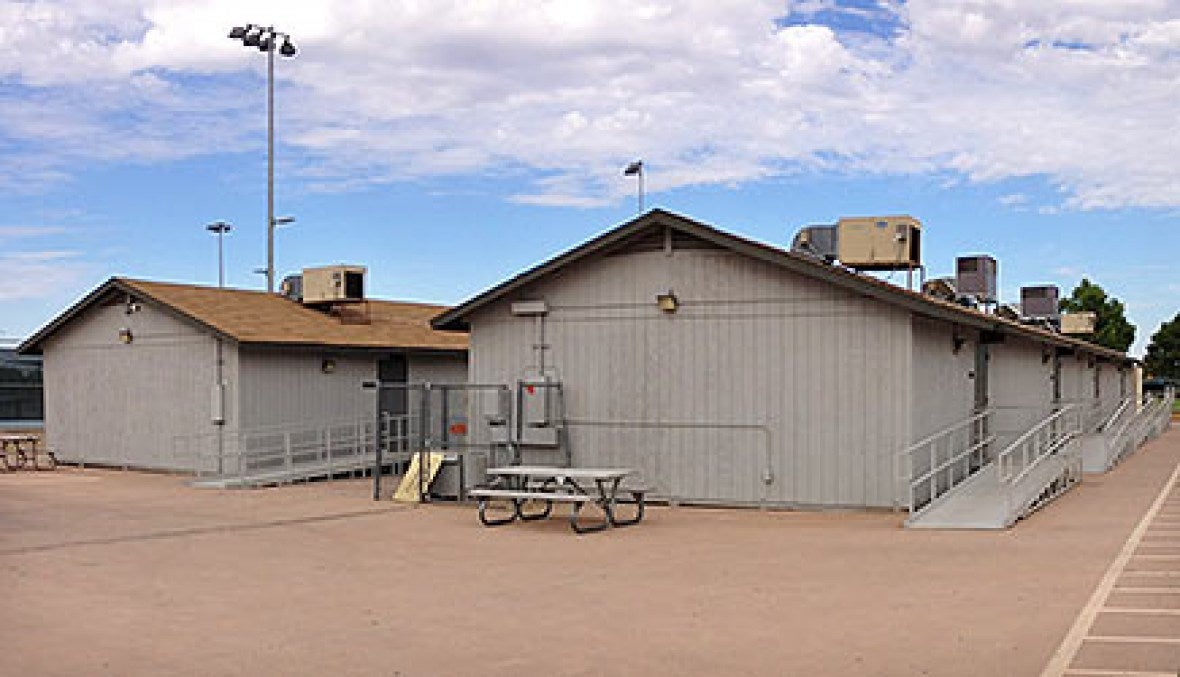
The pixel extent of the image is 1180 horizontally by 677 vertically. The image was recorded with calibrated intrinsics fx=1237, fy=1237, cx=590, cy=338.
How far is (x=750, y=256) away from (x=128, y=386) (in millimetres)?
14549

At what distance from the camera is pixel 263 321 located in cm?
2439

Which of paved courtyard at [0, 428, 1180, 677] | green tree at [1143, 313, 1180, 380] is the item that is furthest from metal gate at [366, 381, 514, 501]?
green tree at [1143, 313, 1180, 380]

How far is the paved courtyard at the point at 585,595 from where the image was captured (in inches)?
310

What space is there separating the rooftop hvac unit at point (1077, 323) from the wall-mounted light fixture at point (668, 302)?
24279 mm

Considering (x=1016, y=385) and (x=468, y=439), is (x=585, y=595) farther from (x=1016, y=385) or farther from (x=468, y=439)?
(x=1016, y=385)

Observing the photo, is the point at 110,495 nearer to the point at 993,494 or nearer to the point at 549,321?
the point at 549,321

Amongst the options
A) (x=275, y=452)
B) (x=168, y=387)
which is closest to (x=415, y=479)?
(x=275, y=452)

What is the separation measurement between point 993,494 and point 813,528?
9.37 feet

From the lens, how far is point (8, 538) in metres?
14.2

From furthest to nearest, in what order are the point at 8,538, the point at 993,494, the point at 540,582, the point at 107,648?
the point at 993,494 → the point at 8,538 → the point at 540,582 → the point at 107,648

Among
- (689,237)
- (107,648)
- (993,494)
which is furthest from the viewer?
(689,237)

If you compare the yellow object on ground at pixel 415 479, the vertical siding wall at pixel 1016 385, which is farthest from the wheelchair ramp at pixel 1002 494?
the yellow object on ground at pixel 415 479

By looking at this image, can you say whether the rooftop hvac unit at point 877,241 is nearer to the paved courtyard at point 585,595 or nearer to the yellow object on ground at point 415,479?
the paved courtyard at point 585,595

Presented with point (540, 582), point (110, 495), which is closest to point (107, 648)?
point (540, 582)
